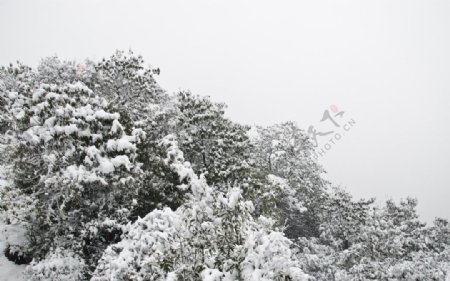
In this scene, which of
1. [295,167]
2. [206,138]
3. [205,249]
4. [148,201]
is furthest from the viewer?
[295,167]

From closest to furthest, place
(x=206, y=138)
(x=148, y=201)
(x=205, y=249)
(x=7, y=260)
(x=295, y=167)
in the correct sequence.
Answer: (x=205, y=249)
(x=7, y=260)
(x=148, y=201)
(x=206, y=138)
(x=295, y=167)

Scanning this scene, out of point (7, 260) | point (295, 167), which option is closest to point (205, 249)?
point (7, 260)

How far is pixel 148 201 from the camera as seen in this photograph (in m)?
13.3

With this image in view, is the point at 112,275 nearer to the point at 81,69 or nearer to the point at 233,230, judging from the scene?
the point at 233,230

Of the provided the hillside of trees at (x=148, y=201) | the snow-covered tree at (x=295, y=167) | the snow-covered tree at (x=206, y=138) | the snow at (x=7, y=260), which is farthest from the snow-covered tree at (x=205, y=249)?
the snow-covered tree at (x=295, y=167)

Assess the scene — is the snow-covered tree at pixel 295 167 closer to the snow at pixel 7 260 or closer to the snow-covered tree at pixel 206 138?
the snow-covered tree at pixel 206 138

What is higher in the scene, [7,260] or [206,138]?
[206,138]

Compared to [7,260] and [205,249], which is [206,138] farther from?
[205,249]

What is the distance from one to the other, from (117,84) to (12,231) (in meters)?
10.7

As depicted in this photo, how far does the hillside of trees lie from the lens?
7.37m

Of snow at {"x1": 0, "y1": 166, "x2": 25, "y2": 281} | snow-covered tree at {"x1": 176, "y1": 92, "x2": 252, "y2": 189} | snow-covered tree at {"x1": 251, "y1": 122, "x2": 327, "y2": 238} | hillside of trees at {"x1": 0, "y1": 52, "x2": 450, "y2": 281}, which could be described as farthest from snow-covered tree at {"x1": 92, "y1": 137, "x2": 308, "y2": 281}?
snow-covered tree at {"x1": 251, "y1": 122, "x2": 327, "y2": 238}

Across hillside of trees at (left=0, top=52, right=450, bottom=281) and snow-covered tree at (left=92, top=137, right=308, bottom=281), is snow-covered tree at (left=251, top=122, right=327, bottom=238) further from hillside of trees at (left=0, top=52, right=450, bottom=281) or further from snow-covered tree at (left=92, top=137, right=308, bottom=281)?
snow-covered tree at (left=92, top=137, right=308, bottom=281)

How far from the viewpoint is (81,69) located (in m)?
21.6

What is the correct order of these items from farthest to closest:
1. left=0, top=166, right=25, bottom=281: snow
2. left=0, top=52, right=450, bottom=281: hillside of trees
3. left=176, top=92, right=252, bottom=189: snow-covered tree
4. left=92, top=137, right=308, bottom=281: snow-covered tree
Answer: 1. left=176, top=92, right=252, bottom=189: snow-covered tree
2. left=0, top=166, right=25, bottom=281: snow
3. left=0, top=52, right=450, bottom=281: hillside of trees
4. left=92, top=137, right=308, bottom=281: snow-covered tree
